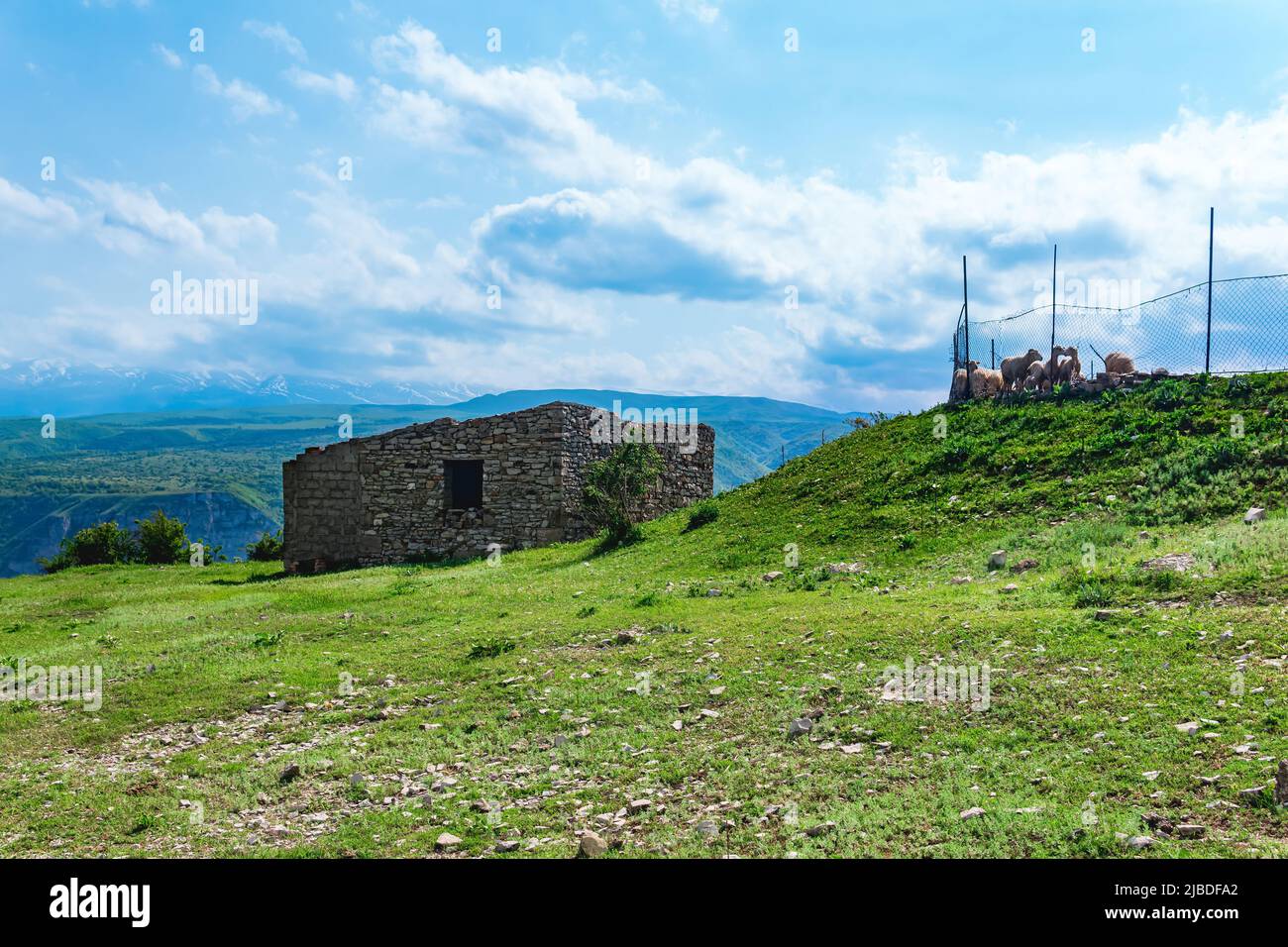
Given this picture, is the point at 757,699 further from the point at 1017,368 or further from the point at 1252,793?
the point at 1017,368

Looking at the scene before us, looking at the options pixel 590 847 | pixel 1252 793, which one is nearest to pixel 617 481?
pixel 590 847

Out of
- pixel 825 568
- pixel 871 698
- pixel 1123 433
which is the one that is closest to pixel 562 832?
pixel 871 698

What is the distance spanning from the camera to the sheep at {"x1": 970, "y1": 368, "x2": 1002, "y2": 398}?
90.7ft

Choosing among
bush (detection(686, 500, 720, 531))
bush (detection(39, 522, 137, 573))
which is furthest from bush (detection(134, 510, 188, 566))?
Answer: bush (detection(686, 500, 720, 531))

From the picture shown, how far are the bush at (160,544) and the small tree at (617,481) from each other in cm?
1863

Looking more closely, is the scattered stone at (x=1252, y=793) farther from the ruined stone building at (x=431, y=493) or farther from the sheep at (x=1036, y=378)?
the ruined stone building at (x=431, y=493)

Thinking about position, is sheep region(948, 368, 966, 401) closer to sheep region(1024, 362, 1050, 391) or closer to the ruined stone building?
sheep region(1024, 362, 1050, 391)

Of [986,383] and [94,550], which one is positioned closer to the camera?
[986,383]

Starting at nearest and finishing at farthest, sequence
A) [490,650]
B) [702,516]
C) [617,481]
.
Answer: [490,650] < [702,516] < [617,481]

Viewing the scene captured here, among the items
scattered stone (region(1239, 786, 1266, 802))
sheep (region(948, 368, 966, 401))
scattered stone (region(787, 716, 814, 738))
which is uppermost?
sheep (region(948, 368, 966, 401))

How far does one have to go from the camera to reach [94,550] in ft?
118

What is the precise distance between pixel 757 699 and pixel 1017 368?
2128 centimetres

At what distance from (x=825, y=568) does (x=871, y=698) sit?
8.14 meters

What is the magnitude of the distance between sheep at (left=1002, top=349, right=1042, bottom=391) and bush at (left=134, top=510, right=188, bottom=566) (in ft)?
104
